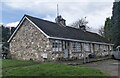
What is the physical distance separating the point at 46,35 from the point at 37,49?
2215 mm

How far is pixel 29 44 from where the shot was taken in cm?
2653

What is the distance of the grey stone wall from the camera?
25.0m

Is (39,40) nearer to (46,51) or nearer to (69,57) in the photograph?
(46,51)

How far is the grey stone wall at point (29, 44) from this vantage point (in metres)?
25.0

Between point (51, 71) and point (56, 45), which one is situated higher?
point (56, 45)

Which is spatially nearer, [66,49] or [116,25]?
[66,49]

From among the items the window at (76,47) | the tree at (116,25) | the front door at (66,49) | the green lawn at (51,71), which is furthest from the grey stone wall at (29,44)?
the tree at (116,25)

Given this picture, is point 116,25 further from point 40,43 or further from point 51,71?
point 51,71

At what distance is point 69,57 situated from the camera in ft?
90.6

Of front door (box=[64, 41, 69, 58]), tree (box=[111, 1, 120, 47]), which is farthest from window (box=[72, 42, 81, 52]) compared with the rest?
tree (box=[111, 1, 120, 47])

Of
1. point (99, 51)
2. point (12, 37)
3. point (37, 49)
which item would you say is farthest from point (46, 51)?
point (99, 51)

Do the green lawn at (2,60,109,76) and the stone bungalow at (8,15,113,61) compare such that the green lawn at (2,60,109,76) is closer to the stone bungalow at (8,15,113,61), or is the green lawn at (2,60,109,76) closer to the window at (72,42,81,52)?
the stone bungalow at (8,15,113,61)

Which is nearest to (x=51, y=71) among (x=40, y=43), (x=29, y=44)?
(x=40, y=43)

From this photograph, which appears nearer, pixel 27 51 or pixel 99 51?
pixel 27 51
